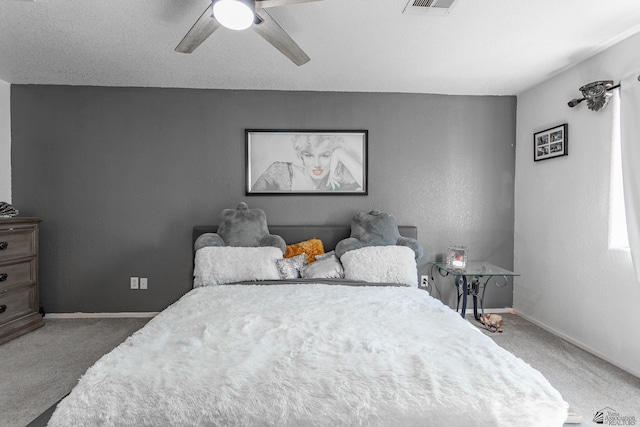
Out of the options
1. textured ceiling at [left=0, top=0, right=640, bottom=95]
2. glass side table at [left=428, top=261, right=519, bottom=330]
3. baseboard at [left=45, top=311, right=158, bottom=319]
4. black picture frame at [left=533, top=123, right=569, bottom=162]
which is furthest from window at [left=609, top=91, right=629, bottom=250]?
baseboard at [left=45, top=311, right=158, bottom=319]

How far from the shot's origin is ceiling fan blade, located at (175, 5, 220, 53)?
1.75 m

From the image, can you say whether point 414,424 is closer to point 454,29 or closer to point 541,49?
point 454,29

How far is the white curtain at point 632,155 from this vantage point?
2152 mm

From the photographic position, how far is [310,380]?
1134 mm

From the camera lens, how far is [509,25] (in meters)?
2.19

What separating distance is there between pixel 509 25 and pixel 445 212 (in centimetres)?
183

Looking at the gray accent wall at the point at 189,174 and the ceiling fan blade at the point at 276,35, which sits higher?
the ceiling fan blade at the point at 276,35

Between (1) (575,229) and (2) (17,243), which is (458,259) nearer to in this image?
(1) (575,229)

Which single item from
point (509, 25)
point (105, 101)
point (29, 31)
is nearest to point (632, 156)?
point (509, 25)

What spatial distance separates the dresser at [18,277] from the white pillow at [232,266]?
5.49 ft

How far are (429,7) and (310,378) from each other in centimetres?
214

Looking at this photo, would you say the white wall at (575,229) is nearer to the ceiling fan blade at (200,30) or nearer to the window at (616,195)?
the window at (616,195)

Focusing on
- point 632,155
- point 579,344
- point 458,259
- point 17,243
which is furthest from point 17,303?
point 632,155

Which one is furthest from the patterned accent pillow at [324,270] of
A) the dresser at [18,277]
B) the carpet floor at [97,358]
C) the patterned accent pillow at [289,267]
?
the dresser at [18,277]
